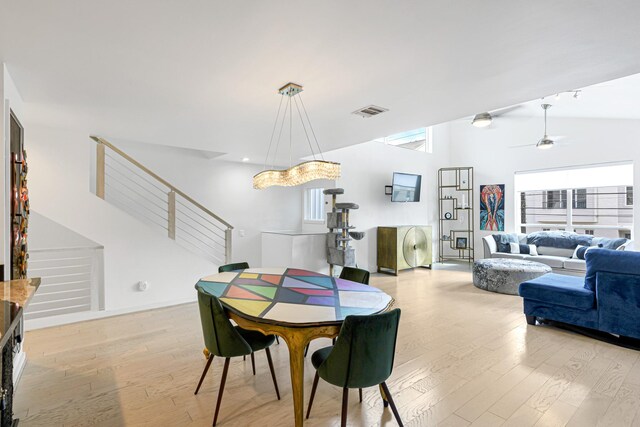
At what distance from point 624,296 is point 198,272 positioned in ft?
16.4

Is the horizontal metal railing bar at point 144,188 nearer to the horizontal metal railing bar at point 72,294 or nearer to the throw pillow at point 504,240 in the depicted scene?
the horizontal metal railing bar at point 72,294

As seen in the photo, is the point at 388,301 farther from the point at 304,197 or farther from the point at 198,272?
the point at 304,197

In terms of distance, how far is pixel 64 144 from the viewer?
3783 millimetres

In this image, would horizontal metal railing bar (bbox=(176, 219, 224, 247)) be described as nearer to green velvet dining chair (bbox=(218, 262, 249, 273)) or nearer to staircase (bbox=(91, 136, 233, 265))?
staircase (bbox=(91, 136, 233, 265))

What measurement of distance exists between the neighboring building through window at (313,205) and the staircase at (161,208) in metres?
1.93

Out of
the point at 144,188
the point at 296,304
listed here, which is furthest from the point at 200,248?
the point at 296,304

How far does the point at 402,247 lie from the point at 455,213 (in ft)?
9.32

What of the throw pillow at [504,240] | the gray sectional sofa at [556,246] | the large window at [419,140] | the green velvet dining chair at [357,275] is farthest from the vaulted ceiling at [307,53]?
the large window at [419,140]

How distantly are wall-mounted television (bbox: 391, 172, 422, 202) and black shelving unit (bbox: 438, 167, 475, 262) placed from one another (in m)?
1.51

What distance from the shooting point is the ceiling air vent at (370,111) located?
317 centimetres

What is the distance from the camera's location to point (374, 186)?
6820 millimetres

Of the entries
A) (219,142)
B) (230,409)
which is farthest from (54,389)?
(219,142)

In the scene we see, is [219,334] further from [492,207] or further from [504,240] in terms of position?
[492,207]

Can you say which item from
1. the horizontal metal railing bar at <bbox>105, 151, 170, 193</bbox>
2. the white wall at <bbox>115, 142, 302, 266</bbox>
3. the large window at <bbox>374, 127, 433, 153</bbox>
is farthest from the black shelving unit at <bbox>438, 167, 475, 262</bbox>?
the horizontal metal railing bar at <bbox>105, 151, 170, 193</bbox>
